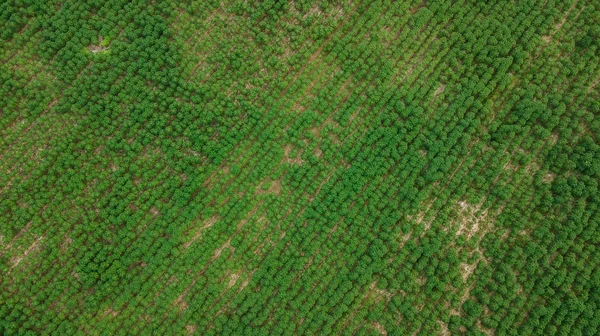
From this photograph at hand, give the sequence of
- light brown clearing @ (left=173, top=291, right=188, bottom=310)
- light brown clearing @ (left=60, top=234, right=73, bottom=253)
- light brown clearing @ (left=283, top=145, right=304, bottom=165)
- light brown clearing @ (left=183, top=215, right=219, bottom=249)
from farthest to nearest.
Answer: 1. light brown clearing @ (left=283, top=145, right=304, bottom=165)
2. light brown clearing @ (left=183, top=215, right=219, bottom=249)
3. light brown clearing @ (left=60, top=234, right=73, bottom=253)
4. light brown clearing @ (left=173, top=291, right=188, bottom=310)

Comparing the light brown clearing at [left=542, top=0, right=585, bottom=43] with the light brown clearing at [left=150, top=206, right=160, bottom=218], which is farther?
the light brown clearing at [left=542, top=0, right=585, bottom=43]

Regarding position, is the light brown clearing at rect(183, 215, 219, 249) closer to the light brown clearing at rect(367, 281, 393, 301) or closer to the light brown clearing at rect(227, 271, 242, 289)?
the light brown clearing at rect(227, 271, 242, 289)

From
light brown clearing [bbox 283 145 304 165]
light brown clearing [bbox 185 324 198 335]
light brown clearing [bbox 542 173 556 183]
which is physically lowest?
light brown clearing [bbox 185 324 198 335]

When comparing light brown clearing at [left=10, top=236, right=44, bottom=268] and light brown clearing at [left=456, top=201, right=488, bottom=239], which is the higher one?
light brown clearing at [left=10, top=236, right=44, bottom=268]

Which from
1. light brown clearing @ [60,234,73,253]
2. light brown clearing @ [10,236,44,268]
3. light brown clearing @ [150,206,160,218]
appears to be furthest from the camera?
light brown clearing @ [150,206,160,218]

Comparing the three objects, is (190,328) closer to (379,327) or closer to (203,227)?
(203,227)

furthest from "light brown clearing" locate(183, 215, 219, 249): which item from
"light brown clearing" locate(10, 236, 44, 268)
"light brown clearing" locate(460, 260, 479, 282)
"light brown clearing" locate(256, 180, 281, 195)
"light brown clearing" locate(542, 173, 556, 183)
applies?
"light brown clearing" locate(542, 173, 556, 183)

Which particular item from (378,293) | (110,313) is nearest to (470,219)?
(378,293)

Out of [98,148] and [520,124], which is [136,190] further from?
[520,124]
